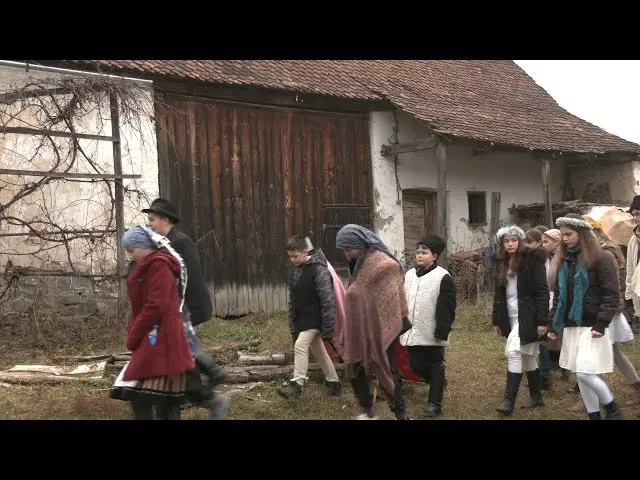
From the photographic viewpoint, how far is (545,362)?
A: 754 centimetres

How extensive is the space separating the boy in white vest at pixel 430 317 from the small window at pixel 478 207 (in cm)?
1045

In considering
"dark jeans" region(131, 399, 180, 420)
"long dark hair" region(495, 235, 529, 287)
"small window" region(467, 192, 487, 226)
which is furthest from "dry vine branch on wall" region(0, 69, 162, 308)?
"small window" region(467, 192, 487, 226)

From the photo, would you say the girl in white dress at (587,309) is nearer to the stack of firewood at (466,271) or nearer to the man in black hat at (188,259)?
the man in black hat at (188,259)

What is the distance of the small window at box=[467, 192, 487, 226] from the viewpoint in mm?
16516

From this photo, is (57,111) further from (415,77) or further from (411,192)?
(415,77)

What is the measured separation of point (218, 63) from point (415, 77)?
587 centimetres

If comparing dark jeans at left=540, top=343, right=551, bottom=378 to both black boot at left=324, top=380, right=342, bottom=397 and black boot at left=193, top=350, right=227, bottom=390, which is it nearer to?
black boot at left=324, top=380, right=342, bottom=397

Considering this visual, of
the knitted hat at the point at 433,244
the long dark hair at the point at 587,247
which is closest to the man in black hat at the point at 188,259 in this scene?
the knitted hat at the point at 433,244

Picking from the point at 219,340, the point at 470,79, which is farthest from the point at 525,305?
the point at 470,79

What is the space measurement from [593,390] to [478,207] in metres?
11.4

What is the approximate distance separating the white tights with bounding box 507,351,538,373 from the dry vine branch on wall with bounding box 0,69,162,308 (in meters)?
5.22

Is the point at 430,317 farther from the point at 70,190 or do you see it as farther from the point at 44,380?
the point at 70,190

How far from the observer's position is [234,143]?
1212 centimetres

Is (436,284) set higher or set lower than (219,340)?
higher
